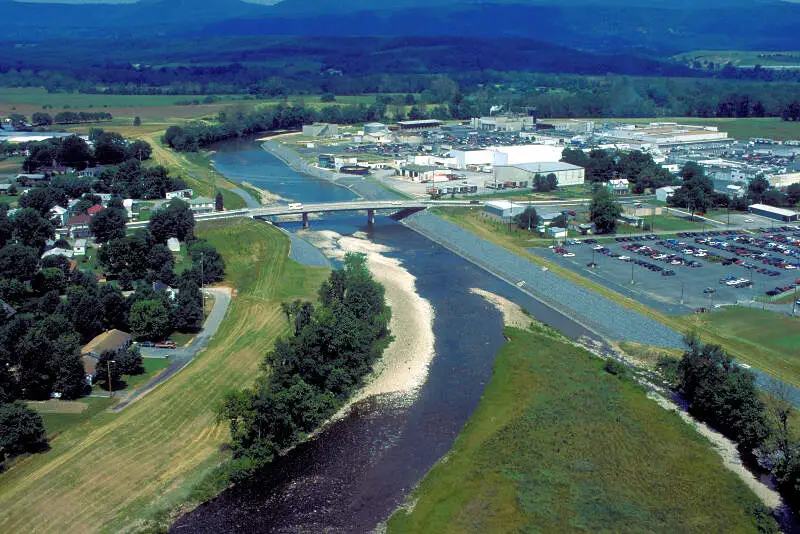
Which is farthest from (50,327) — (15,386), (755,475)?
(755,475)

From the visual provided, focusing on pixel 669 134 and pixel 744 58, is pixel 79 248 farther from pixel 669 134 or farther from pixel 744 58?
pixel 744 58

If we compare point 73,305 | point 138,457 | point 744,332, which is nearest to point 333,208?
point 73,305

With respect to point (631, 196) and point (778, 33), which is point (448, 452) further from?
point (778, 33)

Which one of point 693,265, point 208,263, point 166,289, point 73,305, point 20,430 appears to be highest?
point 73,305

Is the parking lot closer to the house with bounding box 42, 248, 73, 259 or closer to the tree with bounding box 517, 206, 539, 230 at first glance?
the tree with bounding box 517, 206, 539, 230

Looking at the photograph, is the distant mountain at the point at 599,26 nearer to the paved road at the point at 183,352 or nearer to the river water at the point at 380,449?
the river water at the point at 380,449

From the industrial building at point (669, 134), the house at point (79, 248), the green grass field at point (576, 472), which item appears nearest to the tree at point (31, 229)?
the house at point (79, 248)

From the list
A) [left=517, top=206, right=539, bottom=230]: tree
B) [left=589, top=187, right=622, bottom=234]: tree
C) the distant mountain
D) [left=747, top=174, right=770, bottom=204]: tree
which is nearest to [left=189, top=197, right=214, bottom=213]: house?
[left=517, top=206, right=539, bottom=230]: tree
